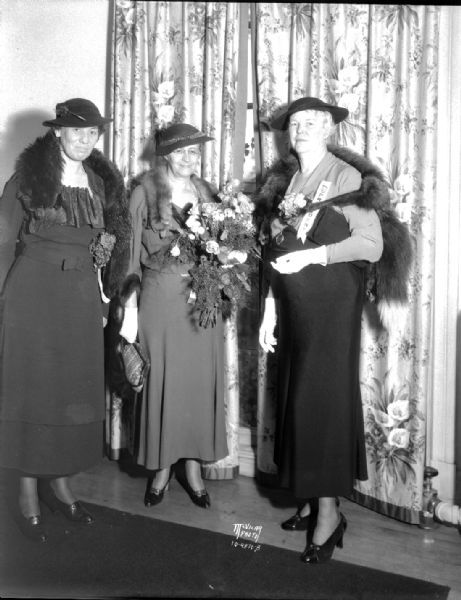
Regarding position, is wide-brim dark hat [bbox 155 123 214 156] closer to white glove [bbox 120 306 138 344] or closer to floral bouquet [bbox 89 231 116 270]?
floral bouquet [bbox 89 231 116 270]

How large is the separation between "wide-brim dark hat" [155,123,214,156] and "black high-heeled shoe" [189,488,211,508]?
1.57 m

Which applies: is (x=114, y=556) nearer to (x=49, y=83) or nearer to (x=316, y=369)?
(x=316, y=369)

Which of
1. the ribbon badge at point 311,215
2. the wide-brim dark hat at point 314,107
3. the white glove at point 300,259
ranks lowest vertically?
the white glove at point 300,259

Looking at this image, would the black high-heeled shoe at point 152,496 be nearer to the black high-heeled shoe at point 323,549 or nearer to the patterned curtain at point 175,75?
the patterned curtain at point 175,75

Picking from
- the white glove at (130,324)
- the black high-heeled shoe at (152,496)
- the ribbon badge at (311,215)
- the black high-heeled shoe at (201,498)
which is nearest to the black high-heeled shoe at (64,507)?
the black high-heeled shoe at (152,496)

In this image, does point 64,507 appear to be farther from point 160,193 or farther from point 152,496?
point 160,193

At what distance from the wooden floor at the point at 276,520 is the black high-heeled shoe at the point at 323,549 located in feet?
0.15

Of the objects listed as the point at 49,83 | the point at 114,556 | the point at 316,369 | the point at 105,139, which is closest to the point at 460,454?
the point at 316,369

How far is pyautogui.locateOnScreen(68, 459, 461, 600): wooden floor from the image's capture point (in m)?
2.49

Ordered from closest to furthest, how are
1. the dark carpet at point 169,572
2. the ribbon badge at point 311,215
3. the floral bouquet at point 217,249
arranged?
the dark carpet at point 169,572 < the ribbon badge at point 311,215 < the floral bouquet at point 217,249

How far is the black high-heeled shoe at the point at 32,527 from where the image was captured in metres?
2.48

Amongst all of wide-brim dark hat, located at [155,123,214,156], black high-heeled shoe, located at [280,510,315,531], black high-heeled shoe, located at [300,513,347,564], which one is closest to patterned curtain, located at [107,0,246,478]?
wide-brim dark hat, located at [155,123,214,156]

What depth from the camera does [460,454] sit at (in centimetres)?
290

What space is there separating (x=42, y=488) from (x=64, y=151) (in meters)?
1.43
